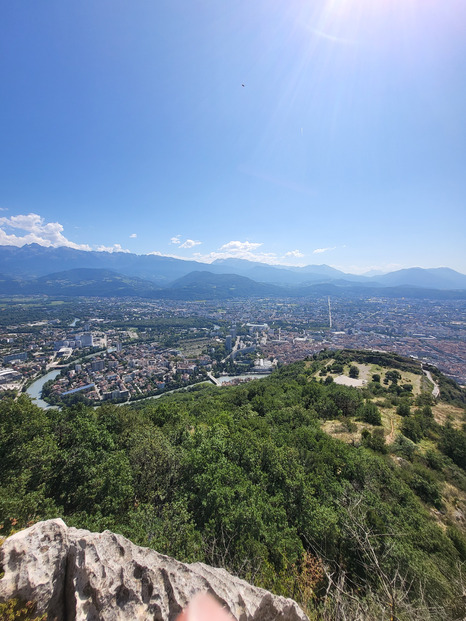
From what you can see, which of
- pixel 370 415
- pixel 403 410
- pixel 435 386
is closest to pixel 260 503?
pixel 370 415

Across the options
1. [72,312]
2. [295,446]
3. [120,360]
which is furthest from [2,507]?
[72,312]

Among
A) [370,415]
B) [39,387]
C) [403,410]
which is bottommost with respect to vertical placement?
[39,387]

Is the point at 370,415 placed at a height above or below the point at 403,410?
above

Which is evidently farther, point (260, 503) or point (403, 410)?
point (403, 410)

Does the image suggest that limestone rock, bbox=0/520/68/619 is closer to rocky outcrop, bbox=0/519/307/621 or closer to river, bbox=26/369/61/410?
rocky outcrop, bbox=0/519/307/621

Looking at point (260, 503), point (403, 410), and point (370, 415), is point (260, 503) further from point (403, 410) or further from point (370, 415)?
point (403, 410)

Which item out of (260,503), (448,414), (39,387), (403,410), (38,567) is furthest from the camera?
(39,387)

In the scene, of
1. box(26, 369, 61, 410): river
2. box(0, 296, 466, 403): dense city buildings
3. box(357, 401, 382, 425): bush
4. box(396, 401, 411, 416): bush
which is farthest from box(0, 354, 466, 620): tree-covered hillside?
box(0, 296, 466, 403): dense city buildings

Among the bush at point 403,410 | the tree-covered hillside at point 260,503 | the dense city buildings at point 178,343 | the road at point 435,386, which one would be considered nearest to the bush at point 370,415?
the bush at point 403,410
